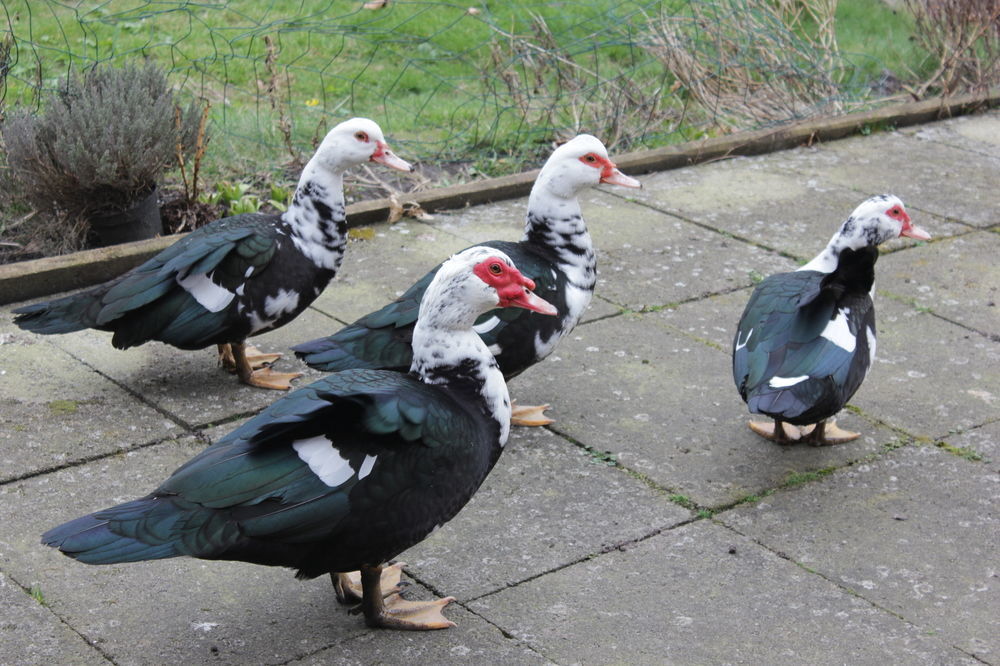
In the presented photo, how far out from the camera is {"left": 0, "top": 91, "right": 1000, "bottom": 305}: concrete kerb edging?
550 centimetres

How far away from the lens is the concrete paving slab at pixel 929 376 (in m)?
4.66

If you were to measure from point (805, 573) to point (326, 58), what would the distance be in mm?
6859

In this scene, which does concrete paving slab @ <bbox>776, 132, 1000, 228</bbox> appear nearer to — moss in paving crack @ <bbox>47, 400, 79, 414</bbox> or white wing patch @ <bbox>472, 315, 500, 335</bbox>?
white wing patch @ <bbox>472, 315, 500, 335</bbox>

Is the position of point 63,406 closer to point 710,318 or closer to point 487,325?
point 487,325

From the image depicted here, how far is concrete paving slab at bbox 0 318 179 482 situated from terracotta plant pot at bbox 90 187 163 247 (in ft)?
3.19

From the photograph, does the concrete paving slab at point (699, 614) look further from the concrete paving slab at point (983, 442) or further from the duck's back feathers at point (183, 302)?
the duck's back feathers at point (183, 302)

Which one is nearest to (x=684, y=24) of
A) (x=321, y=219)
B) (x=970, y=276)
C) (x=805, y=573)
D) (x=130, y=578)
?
(x=970, y=276)

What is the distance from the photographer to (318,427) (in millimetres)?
3104

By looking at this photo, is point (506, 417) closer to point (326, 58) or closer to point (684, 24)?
point (684, 24)

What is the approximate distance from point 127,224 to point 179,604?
298 cm

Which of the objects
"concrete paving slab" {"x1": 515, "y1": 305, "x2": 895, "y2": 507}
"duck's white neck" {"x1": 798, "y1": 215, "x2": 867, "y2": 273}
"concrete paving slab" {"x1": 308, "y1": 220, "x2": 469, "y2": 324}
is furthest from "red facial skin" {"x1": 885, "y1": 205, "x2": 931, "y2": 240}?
"concrete paving slab" {"x1": 308, "y1": 220, "x2": 469, "y2": 324}

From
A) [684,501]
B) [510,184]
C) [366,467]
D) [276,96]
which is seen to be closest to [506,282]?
[366,467]

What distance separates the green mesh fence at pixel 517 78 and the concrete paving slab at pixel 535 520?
3.70m

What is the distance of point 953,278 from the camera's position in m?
6.01
